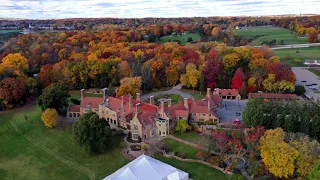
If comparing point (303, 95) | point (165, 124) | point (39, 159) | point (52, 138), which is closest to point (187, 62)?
point (303, 95)

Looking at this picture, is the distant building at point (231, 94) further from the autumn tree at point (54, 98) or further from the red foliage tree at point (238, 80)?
the autumn tree at point (54, 98)

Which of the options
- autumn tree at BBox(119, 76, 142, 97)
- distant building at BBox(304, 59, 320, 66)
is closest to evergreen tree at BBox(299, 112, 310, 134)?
autumn tree at BBox(119, 76, 142, 97)

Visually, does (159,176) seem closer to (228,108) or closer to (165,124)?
(165,124)

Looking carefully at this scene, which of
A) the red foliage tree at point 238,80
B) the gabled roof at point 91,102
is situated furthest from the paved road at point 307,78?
the gabled roof at point 91,102

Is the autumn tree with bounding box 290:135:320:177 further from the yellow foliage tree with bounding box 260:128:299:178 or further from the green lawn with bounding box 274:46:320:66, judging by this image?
the green lawn with bounding box 274:46:320:66

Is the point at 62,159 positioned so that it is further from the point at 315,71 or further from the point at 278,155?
the point at 315,71

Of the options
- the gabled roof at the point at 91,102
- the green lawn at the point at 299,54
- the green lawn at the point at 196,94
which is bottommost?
the green lawn at the point at 196,94

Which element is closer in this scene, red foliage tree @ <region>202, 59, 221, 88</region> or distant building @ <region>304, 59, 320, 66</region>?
red foliage tree @ <region>202, 59, 221, 88</region>
